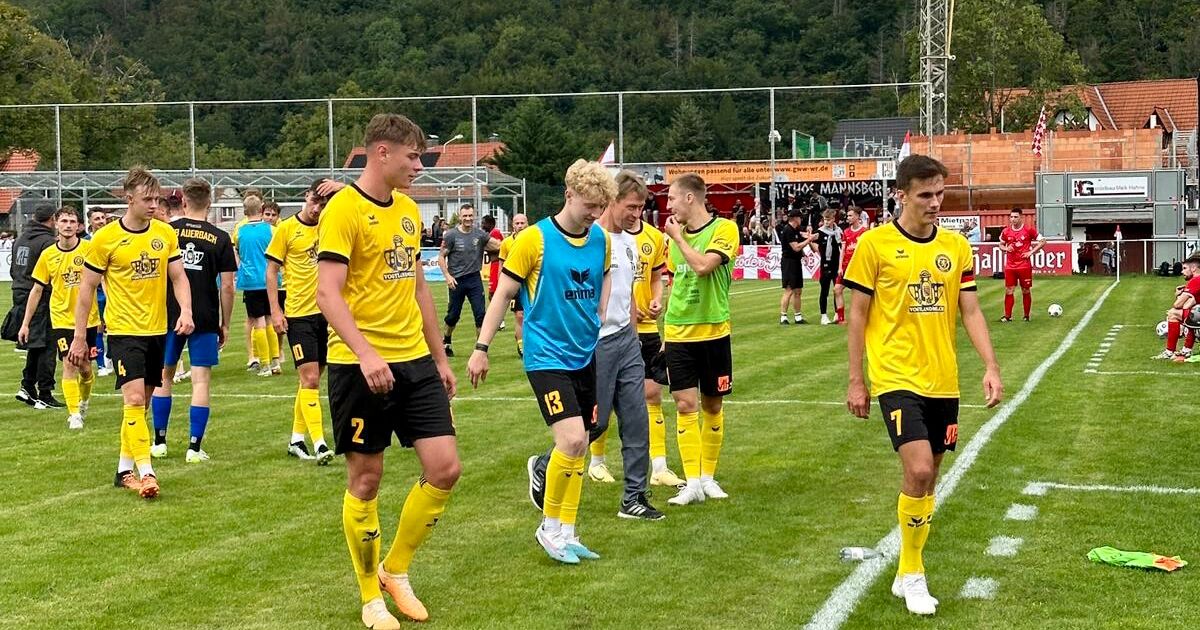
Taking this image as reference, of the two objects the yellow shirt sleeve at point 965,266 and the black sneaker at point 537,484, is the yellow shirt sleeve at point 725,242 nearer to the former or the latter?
the black sneaker at point 537,484

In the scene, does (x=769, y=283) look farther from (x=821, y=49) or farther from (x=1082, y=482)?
(x=821, y=49)

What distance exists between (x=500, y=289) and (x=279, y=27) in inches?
3791

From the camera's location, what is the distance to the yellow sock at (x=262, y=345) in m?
16.9

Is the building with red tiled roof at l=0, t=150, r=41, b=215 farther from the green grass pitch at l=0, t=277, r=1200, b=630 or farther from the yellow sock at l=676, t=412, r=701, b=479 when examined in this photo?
the yellow sock at l=676, t=412, r=701, b=479

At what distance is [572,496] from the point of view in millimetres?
7055

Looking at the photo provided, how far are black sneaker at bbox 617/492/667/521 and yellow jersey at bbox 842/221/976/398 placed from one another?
2.19 meters

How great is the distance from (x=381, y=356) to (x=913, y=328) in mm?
2363

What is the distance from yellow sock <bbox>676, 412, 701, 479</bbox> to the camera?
852 centimetres

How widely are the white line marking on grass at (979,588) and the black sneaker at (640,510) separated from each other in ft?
6.83

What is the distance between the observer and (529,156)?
72.9 meters

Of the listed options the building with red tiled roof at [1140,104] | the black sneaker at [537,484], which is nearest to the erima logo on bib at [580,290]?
the black sneaker at [537,484]

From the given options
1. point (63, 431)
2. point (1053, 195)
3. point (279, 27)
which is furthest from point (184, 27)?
point (63, 431)

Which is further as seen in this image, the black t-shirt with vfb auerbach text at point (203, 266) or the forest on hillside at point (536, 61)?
the forest on hillside at point (536, 61)

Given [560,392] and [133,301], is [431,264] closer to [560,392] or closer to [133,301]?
[133,301]
